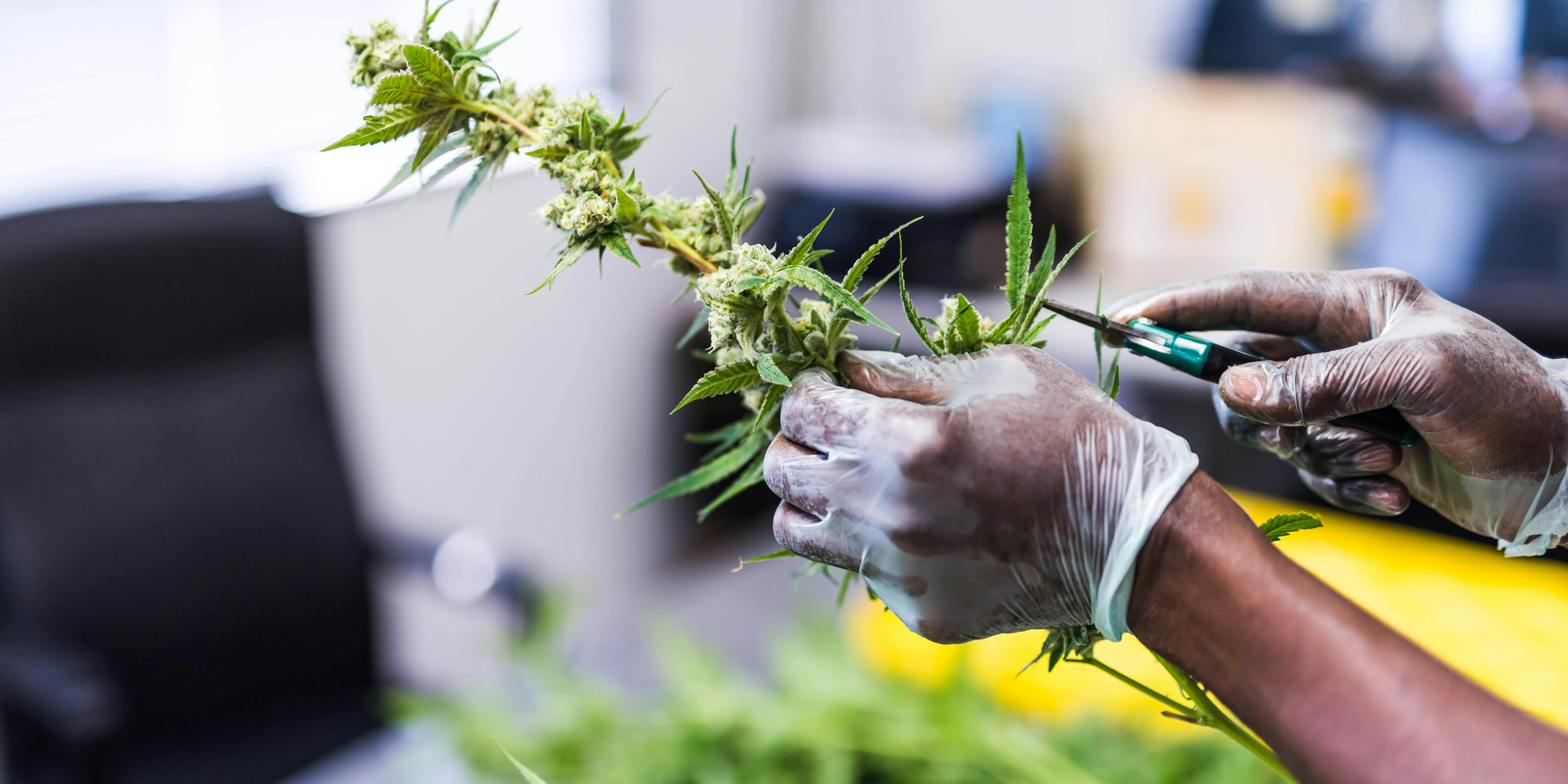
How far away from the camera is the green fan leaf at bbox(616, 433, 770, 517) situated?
575 mm

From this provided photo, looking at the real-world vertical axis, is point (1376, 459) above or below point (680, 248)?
below

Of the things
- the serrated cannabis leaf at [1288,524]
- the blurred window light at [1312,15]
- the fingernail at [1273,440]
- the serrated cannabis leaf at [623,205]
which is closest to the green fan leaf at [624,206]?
the serrated cannabis leaf at [623,205]

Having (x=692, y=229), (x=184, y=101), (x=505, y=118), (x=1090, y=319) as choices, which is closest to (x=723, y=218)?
(x=692, y=229)

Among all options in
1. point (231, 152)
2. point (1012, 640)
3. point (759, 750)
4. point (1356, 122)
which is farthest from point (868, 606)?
point (1356, 122)

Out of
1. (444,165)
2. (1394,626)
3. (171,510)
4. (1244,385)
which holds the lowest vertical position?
(171,510)

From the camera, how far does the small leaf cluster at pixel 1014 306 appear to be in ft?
A: 1.69

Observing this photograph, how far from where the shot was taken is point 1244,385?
1.93 feet

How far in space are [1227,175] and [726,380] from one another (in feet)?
8.35

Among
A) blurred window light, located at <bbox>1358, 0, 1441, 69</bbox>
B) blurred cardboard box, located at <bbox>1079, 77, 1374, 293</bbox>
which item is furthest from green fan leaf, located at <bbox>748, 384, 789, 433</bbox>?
blurred window light, located at <bbox>1358, 0, 1441, 69</bbox>

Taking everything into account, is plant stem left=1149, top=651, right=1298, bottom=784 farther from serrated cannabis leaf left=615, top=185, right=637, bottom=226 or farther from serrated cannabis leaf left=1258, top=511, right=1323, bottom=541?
serrated cannabis leaf left=615, top=185, right=637, bottom=226

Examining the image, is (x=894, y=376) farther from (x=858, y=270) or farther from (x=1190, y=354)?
(x=1190, y=354)

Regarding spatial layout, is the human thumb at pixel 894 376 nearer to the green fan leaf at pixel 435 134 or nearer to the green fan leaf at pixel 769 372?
the green fan leaf at pixel 769 372

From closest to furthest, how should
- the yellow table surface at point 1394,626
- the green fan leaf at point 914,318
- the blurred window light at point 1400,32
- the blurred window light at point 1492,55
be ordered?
the green fan leaf at point 914,318 < the yellow table surface at point 1394,626 < the blurred window light at point 1492,55 < the blurred window light at point 1400,32

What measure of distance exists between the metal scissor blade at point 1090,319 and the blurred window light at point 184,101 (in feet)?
4.23
